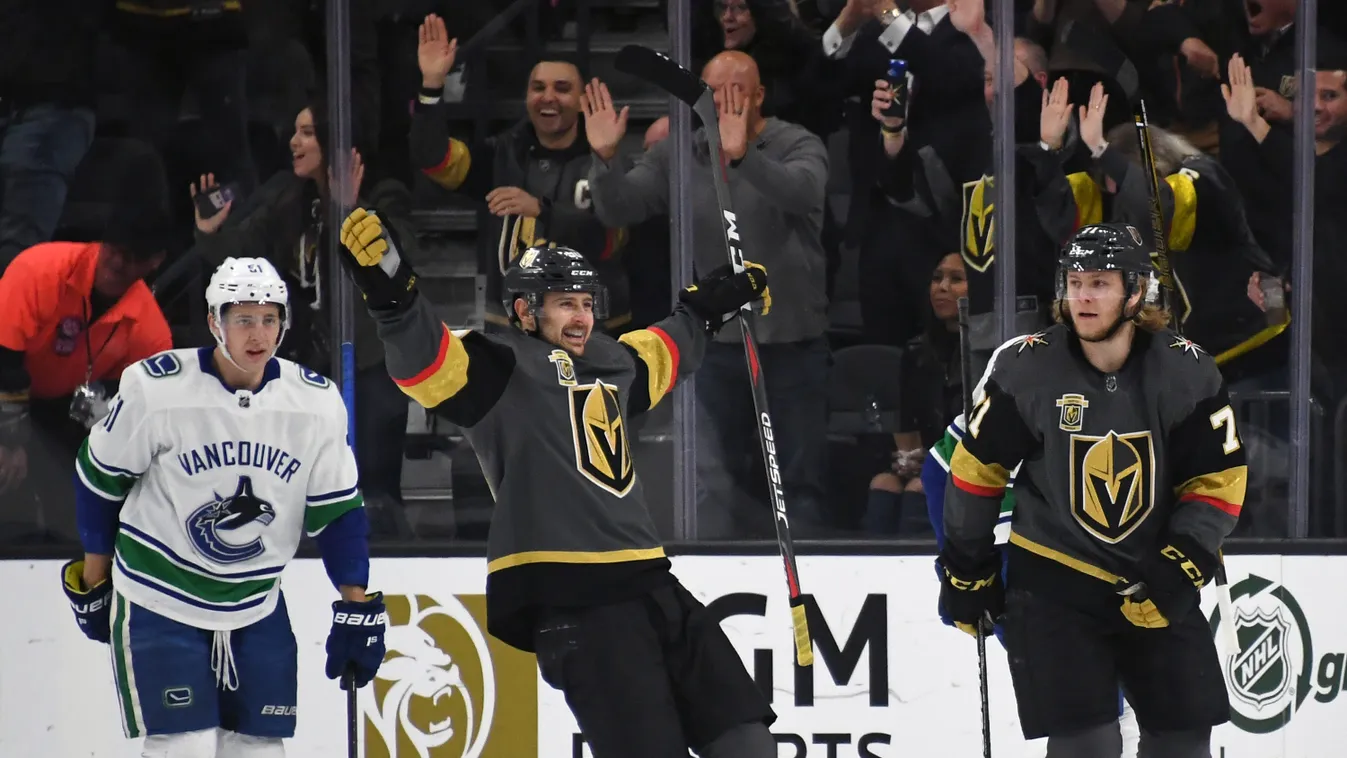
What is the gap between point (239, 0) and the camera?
4281mm

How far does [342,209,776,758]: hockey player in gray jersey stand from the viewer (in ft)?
9.46

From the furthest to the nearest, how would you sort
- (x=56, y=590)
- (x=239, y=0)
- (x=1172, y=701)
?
(x=239, y=0) → (x=56, y=590) → (x=1172, y=701)

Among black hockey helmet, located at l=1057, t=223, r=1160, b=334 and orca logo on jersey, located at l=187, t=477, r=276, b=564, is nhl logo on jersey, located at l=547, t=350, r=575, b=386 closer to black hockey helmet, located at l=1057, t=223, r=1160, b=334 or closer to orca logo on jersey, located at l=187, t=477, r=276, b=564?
orca logo on jersey, located at l=187, t=477, r=276, b=564

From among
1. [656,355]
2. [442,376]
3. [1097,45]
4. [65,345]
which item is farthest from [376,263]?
[1097,45]

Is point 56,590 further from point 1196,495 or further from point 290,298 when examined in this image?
point 1196,495

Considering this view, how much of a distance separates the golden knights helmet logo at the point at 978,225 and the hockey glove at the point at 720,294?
942 millimetres

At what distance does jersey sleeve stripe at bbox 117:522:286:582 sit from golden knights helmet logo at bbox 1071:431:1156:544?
1633mm

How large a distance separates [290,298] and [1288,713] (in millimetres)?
2734

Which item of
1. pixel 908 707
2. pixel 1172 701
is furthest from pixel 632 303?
pixel 1172 701

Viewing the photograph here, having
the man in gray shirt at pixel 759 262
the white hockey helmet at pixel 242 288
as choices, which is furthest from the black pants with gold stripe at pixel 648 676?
the man in gray shirt at pixel 759 262

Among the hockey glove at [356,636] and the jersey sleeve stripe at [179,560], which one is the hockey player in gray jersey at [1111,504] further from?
the jersey sleeve stripe at [179,560]

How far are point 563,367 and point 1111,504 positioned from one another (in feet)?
3.46

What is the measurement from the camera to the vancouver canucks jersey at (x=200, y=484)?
10.8 feet

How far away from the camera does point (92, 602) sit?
3369mm
